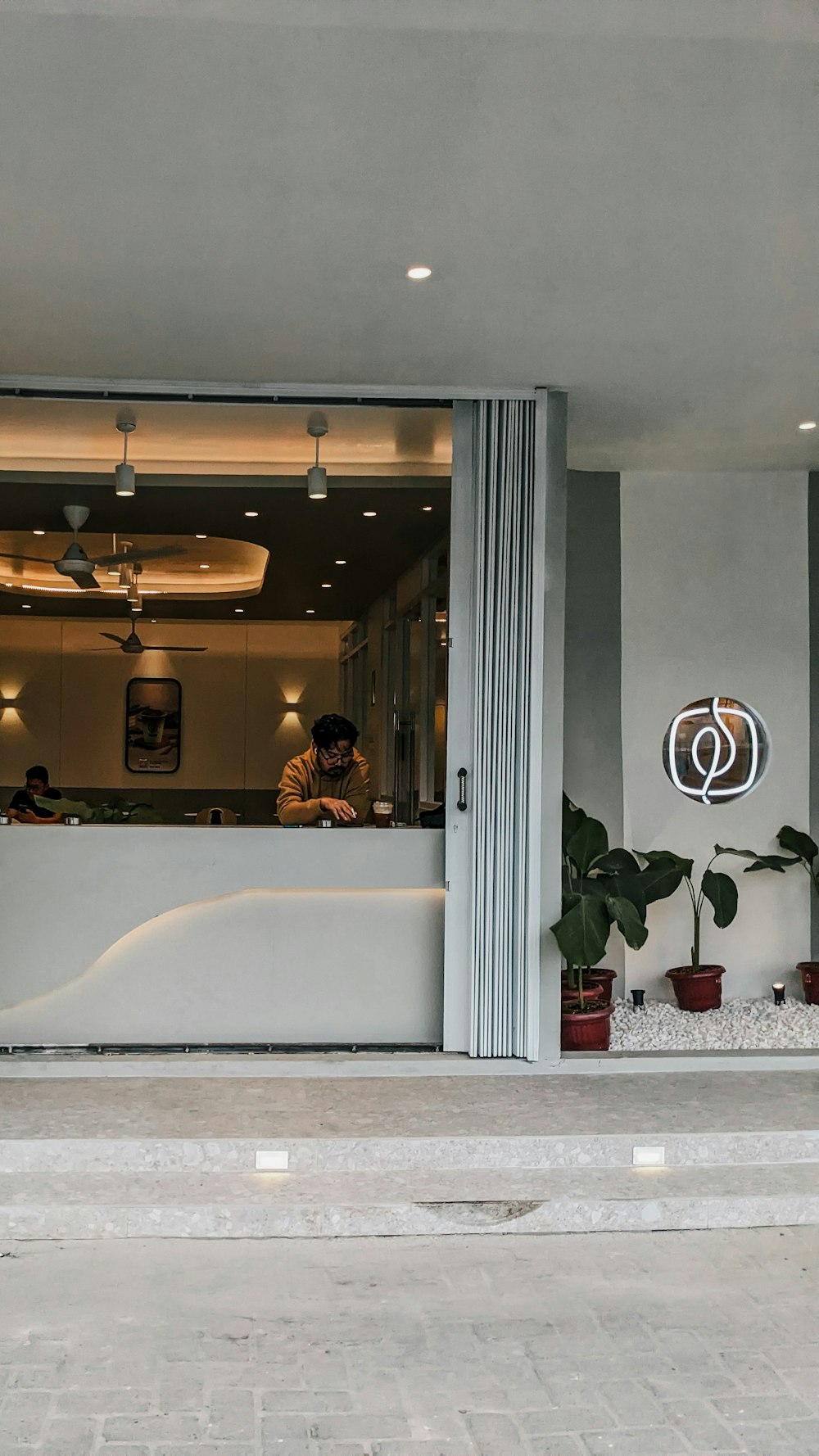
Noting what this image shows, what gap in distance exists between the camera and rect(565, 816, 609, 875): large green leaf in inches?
212

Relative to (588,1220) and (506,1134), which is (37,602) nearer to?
(506,1134)

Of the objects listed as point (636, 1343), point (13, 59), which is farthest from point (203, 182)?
point (636, 1343)

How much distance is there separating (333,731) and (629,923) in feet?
4.76

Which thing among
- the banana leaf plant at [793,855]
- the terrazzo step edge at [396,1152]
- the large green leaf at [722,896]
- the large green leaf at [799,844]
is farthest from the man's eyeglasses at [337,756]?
the large green leaf at [799,844]

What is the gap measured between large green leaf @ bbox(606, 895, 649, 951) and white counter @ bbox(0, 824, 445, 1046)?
72 cm

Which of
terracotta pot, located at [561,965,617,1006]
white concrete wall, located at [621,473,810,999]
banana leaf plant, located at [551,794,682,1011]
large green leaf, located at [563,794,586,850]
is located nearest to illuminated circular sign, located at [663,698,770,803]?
white concrete wall, located at [621,473,810,999]

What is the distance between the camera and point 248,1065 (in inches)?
188

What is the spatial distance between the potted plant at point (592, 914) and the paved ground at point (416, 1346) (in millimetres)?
1298

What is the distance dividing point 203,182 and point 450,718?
238 cm

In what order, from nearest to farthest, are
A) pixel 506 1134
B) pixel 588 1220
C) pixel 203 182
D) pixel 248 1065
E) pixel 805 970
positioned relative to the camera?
pixel 203 182, pixel 588 1220, pixel 506 1134, pixel 248 1065, pixel 805 970

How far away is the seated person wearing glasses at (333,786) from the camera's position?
5.04 metres

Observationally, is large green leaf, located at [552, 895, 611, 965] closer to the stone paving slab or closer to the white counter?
the stone paving slab

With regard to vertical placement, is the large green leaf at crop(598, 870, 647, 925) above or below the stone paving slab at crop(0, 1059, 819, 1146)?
above

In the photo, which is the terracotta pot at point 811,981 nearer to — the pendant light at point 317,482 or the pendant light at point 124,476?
the pendant light at point 317,482
